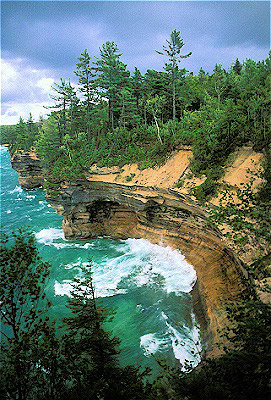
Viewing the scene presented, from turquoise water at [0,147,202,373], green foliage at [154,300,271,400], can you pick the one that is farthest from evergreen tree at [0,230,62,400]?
green foliage at [154,300,271,400]

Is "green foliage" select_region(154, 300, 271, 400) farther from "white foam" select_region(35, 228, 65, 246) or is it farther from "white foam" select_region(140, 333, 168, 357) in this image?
"white foam" select_region(35, 228, 65, 246)

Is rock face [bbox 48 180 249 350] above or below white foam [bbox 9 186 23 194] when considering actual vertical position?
above

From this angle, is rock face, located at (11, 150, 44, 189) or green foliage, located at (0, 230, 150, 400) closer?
green foliage, located at (0, 230, 150, 400)

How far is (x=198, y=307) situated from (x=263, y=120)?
13140mm

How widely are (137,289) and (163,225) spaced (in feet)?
22.4

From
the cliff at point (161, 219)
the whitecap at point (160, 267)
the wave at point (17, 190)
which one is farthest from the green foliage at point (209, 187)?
the wave at point (17, 190)

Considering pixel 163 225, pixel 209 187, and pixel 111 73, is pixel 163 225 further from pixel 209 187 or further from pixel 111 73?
pixel 111 73

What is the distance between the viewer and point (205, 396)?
4.97 metres

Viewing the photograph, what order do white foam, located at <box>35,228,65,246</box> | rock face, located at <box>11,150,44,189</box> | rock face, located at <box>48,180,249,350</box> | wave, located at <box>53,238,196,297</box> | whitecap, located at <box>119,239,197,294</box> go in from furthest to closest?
rock face, located at <box>11,150,44,189</box> → white foam, located at <box>35,228,65,246</box> → wave, located at <box>53,238,196,297</box> → whitecap, located at <box>119,239,197,294</box> → rock face, located at <box>48,180,249,350</box>

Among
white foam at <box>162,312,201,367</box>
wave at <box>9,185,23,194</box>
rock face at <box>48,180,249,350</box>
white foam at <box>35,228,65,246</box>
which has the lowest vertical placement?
white foam at <box>35,228,65,246</box>

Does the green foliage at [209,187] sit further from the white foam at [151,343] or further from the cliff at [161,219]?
the white foam at [151,343]

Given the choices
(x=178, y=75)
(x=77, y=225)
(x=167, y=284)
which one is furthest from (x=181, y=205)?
(x=178, y=75)

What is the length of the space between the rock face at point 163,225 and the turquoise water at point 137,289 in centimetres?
96

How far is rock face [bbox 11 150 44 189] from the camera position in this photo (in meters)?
50.0
